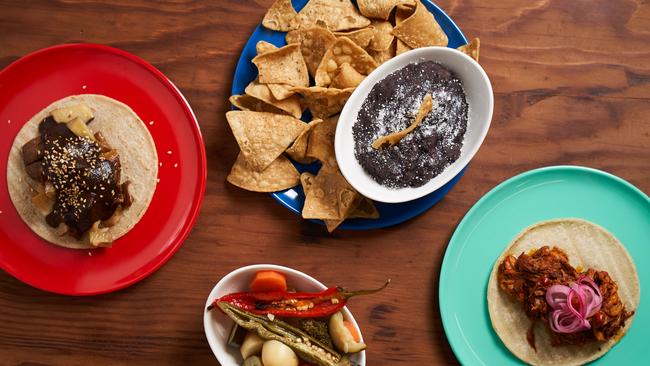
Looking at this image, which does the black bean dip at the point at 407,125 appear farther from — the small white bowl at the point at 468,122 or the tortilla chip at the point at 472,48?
the tortilla chip at the point at 472,48

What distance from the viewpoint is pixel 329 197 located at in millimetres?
2748

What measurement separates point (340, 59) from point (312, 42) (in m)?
0.14

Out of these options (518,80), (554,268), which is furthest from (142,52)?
(554,268)

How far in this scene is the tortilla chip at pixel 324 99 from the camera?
2.67m

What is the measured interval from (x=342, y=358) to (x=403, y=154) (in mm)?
867

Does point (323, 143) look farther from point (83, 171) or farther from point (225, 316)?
point (83, 171)

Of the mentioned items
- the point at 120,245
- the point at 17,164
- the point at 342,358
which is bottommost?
the point at 342,358

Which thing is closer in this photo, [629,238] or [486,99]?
[486,99]

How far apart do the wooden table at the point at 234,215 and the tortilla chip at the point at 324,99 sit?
16.0 inches

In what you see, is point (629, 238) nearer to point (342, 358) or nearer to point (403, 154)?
point (403, 154)

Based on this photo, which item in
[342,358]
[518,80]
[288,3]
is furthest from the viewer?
[518,80]

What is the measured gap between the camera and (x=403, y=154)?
2693mm

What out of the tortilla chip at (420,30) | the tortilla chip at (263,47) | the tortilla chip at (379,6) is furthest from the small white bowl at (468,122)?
the tortilla chip at (263,47)

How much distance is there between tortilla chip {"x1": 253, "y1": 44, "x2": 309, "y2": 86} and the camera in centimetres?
270
